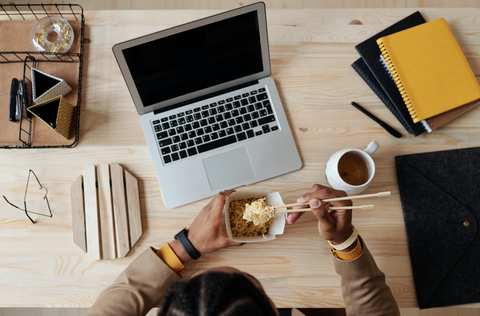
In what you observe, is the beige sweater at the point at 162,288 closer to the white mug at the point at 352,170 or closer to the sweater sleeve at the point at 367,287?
the sweater sleeve at the point at 367,287

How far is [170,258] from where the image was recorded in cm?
79

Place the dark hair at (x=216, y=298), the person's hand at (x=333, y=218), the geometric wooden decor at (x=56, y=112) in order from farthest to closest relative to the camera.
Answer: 1. the geometric wooden decor at (x=56, y=112)
2. the person's hand at (x=333, y=218)
3. the dark hair at (x=216, y=298)

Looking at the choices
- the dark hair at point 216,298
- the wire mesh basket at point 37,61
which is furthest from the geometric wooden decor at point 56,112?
the dark hair at point 216,298

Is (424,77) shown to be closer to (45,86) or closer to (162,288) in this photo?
(162,288)

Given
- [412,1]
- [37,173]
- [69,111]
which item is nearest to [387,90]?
[69,111]

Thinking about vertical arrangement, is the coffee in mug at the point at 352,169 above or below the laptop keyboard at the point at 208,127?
below

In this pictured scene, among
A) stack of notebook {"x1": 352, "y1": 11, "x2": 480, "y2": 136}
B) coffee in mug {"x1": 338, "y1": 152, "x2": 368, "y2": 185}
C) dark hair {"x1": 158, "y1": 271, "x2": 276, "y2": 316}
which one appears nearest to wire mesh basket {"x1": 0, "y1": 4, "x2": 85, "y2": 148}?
dark hair {"x1": 158, "y1": 271, "x2": 276, "y2": 316}

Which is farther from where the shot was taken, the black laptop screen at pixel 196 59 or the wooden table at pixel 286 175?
the wooden table at pixel 286 175

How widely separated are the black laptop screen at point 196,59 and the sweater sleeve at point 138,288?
1.39 ft

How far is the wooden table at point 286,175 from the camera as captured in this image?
0.82 m

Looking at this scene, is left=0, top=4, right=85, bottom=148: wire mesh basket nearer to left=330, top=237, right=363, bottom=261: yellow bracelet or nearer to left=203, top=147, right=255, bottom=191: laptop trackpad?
left=203, top=147, right=255, bottom=191: laptop trackpad

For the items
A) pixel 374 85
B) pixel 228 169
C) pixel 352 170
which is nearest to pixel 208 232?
pixel 228 169

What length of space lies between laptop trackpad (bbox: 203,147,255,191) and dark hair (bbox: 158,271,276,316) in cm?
41

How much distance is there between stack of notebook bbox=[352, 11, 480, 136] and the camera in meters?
0.86
